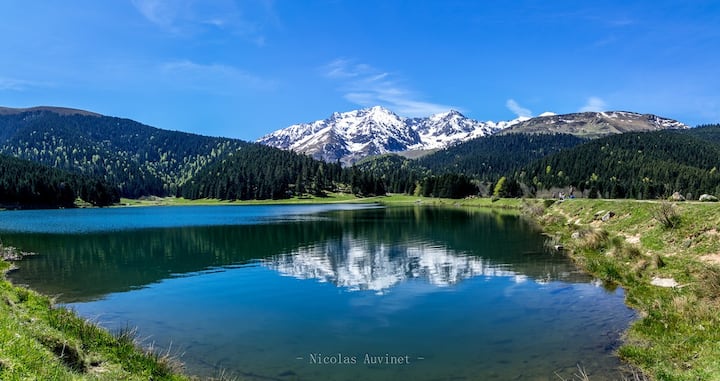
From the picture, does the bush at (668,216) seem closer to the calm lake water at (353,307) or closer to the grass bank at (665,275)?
the grass bank at (665,275)

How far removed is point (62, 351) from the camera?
13484 mm

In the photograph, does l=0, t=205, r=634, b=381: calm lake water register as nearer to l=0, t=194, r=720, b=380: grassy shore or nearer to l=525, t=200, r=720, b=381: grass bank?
l=525, t=200, r=720, b=381: grass bank

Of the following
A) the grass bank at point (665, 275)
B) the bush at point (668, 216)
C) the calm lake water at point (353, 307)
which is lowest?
the calm lake water at point (353, 307)

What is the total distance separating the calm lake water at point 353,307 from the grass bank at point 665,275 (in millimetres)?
1432

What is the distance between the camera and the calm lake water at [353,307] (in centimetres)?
1867

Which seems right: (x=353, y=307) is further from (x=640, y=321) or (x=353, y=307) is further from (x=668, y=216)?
(x=668, y=216)

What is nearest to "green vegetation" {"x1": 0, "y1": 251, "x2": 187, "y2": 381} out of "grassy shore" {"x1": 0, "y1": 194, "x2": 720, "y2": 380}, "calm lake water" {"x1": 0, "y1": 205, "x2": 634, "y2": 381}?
"grassy shore" {"x1": 0, "y1": 194, "x2": 720, "y2": 380}

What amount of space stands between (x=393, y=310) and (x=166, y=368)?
1465cm

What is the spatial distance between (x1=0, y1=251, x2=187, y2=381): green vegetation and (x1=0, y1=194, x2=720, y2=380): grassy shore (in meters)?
0.03

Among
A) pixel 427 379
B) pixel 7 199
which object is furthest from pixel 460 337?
pixel 7 199

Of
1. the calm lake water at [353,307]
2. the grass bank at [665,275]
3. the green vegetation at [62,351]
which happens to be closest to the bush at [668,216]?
the grass bank at [665,275]

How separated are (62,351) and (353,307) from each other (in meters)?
17.3

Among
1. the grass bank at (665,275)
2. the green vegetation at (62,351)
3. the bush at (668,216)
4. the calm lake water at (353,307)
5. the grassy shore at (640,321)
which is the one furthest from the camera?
the bush at (668,216)

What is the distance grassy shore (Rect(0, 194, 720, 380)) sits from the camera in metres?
13.3
